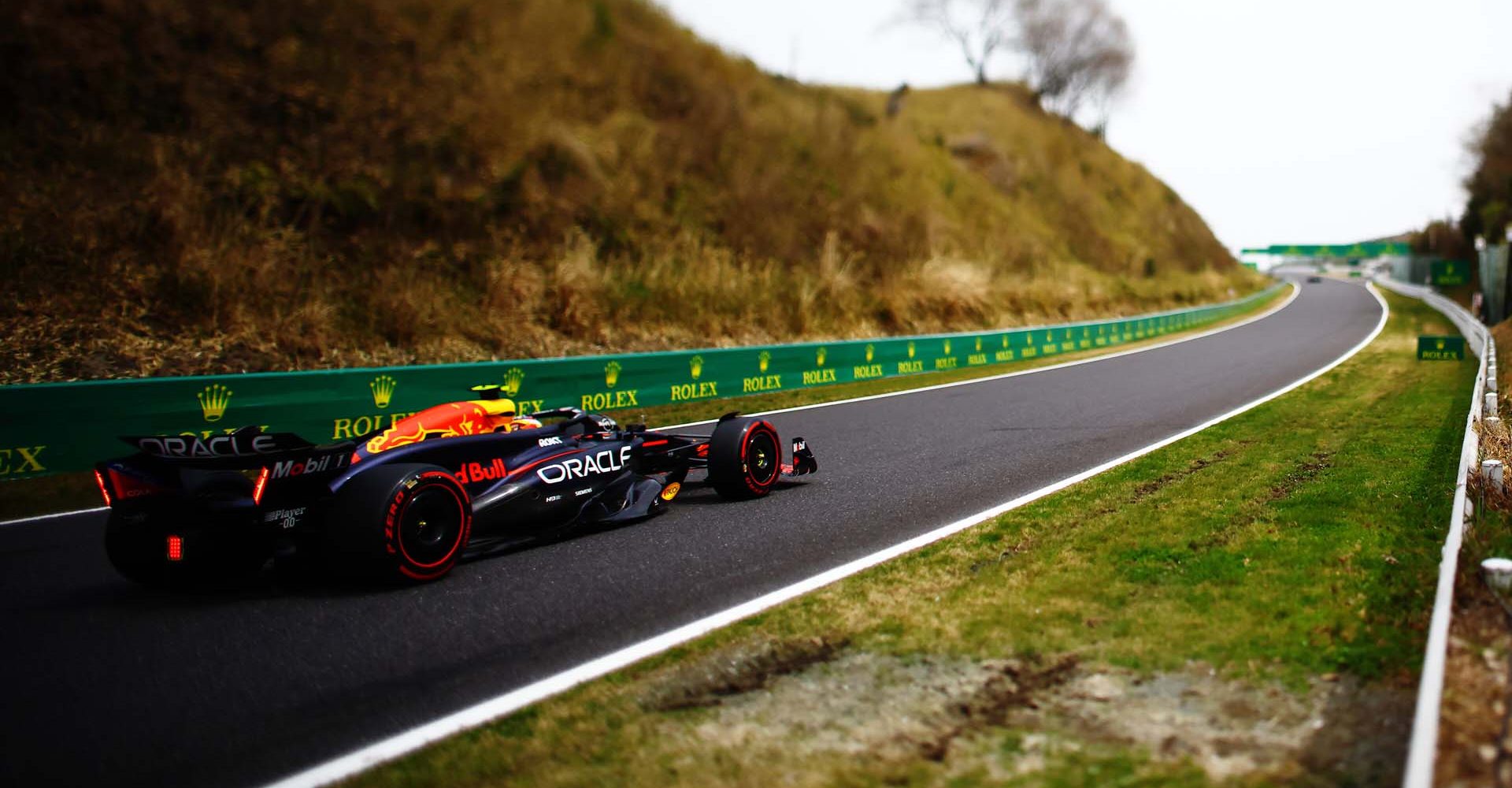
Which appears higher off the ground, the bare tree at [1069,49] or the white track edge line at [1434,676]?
the bare tree at [1069,49]

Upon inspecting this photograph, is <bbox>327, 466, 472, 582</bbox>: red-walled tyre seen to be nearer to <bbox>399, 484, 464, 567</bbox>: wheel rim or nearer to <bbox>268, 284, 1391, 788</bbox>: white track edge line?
<bbox>399, 484, 464, 567</bbox>: wheel rim

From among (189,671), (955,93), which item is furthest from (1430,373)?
(955,93)

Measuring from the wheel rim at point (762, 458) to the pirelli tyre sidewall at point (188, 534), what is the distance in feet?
10.9

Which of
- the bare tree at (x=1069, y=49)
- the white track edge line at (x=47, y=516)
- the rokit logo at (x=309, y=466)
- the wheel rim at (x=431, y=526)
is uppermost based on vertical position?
the bare tree at (x=1069, y=49)

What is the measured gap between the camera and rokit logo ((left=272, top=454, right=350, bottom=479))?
5.29m

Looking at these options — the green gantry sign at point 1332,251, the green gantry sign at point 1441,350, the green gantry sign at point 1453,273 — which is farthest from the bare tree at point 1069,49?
the green gantry sign at point 1332,251

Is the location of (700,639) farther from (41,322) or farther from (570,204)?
(570,204)

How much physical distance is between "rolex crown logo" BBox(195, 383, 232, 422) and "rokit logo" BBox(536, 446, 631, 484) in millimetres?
4946

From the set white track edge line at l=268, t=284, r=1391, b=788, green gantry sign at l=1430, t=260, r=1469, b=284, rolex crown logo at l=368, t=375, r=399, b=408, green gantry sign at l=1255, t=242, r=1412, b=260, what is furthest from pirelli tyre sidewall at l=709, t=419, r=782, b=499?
Result: green gantry sign at l=1255, t=242, r=1412, b=260

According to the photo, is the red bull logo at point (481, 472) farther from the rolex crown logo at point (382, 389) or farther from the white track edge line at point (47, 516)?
the rolex crown logo at point (382, 389)

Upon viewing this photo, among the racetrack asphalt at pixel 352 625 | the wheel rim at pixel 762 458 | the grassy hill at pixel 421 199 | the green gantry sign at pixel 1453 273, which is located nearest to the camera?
the racetrack asphalt at pixel 352 625

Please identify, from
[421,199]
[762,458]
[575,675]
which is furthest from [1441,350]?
[575,675]

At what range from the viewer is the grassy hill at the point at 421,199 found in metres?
14.6

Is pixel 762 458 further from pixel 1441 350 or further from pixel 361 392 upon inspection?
pixel 1441 350
